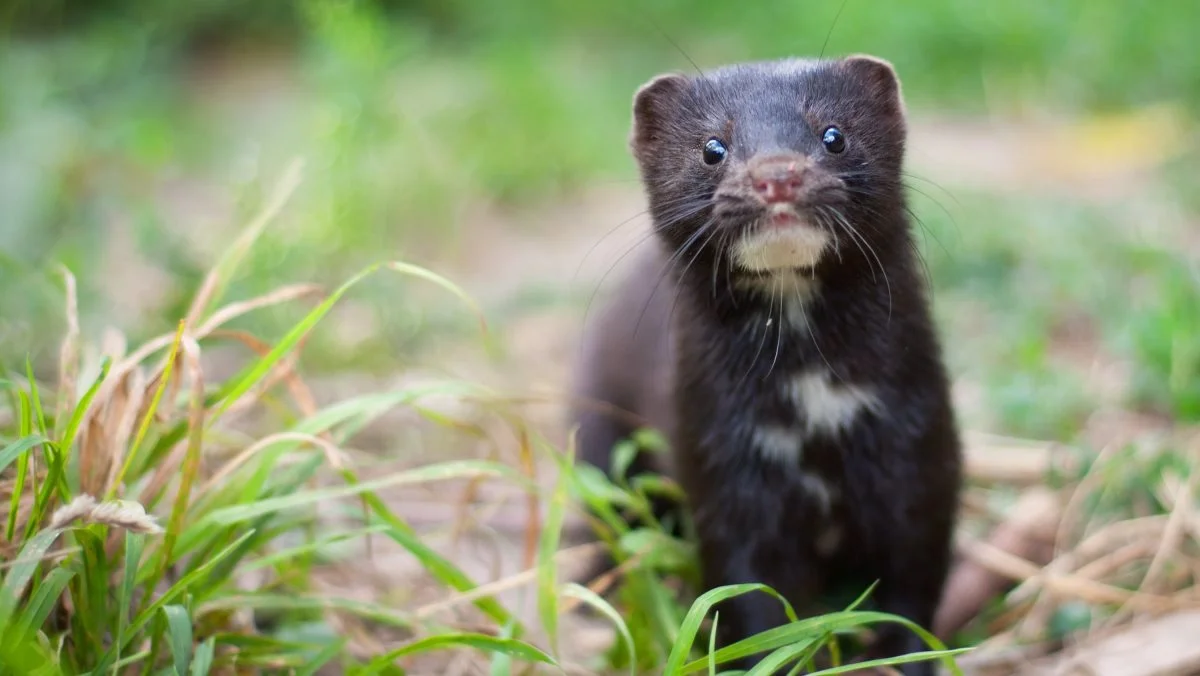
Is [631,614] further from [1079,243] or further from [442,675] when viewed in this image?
[1079,243]

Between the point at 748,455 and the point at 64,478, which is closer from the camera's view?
the point at 64,478

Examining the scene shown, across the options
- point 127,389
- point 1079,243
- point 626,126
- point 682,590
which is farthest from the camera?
point 626,126

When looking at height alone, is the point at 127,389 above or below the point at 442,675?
above

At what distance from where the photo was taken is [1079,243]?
5441 millimetres

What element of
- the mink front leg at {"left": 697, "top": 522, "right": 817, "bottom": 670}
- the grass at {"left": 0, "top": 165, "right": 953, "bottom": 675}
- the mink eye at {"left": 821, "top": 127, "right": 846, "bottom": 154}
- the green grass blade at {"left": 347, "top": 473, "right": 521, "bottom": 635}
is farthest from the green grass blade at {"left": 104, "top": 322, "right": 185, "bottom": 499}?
the mink eye at {"left": 821, "top": 127, "right": 846, "bottom": 154}

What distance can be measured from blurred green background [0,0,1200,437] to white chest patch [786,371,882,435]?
1.55ft

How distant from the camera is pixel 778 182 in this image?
7.84ft

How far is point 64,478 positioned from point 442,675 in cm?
106

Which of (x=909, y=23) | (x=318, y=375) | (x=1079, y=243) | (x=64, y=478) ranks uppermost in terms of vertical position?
(x=909, y=23)

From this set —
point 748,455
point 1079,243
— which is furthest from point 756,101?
point 1079,243

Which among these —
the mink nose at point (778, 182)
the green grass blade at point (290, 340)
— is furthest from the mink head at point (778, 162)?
the green grass blade at point (290, 340)

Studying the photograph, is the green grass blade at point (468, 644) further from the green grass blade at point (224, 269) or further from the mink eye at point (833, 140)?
the mink eye at point (833, 140)

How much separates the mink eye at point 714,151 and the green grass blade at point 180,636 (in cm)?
141

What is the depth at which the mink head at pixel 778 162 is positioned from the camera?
244cm
